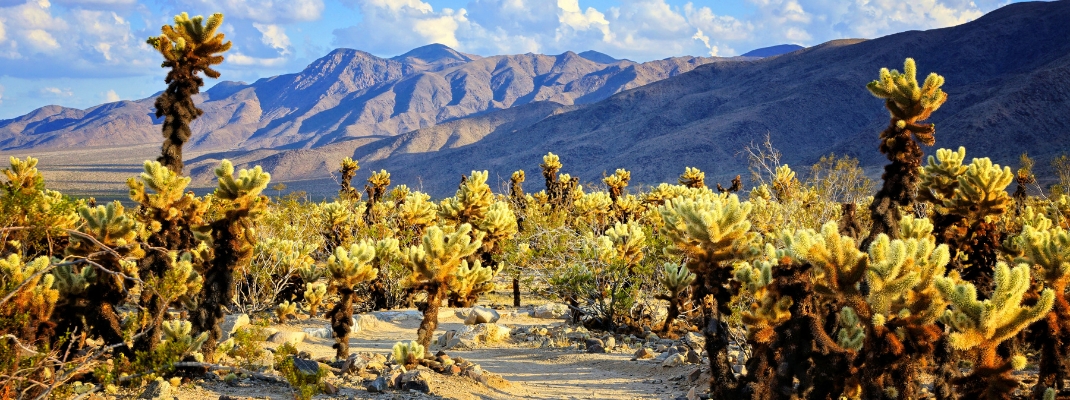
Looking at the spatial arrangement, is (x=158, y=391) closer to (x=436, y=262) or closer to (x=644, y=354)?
(x=436, y=262)

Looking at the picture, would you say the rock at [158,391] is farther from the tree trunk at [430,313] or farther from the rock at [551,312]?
the rock at [551,312]

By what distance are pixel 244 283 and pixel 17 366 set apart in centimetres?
865

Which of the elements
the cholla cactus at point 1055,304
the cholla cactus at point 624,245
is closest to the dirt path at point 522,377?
the cholla cactus at point 624,245

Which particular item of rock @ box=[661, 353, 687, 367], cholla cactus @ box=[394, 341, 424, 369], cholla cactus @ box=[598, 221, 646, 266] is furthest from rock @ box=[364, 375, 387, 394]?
cholla cactus @ box=[598, 221, 646, 266]

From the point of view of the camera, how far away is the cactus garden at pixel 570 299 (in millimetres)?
4641

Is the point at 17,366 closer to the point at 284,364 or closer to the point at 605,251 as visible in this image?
the point at 284,364

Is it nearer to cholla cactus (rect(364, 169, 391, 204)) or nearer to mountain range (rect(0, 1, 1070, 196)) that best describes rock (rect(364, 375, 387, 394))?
cholla cactus (rect(364, 169, 391, 204))

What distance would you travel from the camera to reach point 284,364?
5.91 metres

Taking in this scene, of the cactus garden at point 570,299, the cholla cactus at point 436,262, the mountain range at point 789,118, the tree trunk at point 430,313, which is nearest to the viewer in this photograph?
the cactus garden at point 570,299

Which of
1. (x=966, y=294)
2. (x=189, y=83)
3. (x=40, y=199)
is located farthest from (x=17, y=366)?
(x=966, y=294)

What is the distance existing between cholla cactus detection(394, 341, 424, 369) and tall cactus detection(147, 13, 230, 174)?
3.08 meters

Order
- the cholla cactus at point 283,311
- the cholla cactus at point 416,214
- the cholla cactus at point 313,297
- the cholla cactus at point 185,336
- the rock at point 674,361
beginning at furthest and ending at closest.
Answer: the cholla cactus at point 416,214
the cholla cactus at point 313,297
the cholla cactus at point 283,311
the rock at point 674,361
the cholla cactus at point 185,336

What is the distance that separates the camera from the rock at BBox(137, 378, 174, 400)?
586cm

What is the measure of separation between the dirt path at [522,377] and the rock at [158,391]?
0.12 m
